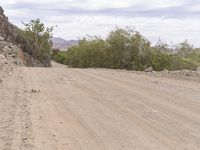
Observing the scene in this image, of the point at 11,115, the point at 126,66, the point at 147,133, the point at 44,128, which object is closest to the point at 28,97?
the point at 11,115

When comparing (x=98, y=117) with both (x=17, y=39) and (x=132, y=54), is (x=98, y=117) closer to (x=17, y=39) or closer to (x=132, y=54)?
(x=132, y=54)

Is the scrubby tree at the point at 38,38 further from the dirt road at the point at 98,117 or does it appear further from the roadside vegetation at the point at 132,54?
the dirt road at the point at 98,117

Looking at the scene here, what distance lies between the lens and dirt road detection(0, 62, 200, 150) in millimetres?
8695

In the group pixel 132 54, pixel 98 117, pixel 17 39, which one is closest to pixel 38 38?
pixel 17 39

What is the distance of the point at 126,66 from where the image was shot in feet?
139

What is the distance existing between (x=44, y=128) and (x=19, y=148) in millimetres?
1770

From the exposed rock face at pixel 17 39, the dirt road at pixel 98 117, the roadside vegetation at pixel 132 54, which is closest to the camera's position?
the dirt road at pixel 98 117

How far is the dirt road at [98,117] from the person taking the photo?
870 centimetres

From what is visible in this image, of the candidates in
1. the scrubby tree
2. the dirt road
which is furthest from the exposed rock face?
the dirt road

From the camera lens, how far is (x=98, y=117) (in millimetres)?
11227

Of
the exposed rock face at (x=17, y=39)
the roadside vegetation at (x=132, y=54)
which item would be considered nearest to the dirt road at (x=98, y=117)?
the roadside vegetation at (x=132, y=54)

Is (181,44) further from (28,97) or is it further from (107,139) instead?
(107,139)

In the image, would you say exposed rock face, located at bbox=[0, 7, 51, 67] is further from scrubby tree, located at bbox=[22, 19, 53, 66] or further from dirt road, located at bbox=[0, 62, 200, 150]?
dirt road, located at bbox=[0, 62, 200, 150]

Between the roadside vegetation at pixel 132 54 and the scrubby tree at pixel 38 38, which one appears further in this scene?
the scrubby tree at pixel 38 38
